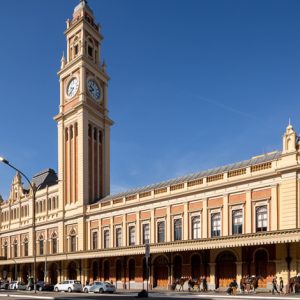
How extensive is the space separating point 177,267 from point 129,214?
8848 mm

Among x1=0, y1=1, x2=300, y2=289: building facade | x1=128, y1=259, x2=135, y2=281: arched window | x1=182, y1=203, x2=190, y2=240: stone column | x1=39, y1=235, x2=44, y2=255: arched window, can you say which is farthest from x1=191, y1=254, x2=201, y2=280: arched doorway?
x1=39, y1=235, x2=44, y2=255: arched window

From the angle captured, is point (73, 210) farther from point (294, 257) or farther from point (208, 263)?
point (294, 257)

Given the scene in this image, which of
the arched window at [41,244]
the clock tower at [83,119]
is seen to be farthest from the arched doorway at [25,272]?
the clock tower at [83,119]

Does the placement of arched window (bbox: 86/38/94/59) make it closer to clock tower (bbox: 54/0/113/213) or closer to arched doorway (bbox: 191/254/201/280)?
clock tower (bbox: 54/0/113/213)

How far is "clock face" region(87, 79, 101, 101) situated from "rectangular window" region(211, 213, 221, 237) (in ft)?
97.1

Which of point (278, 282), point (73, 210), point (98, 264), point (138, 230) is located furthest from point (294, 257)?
point (73, 210)

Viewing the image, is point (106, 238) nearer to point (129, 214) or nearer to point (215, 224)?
point (129, 214)

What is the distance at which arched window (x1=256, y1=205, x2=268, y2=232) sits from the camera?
3903 centimetres

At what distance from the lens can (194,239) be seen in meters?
42.6

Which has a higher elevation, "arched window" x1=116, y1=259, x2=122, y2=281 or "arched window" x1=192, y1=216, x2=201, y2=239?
"arched window" x1=192, y1=216, x2=201, y2=239

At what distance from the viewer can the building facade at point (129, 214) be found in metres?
38.3

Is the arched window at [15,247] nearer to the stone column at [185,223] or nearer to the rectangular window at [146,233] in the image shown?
the rectangular window at [146,233]

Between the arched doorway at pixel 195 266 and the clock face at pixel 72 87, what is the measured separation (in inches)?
1222

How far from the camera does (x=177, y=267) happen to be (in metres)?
46.4
